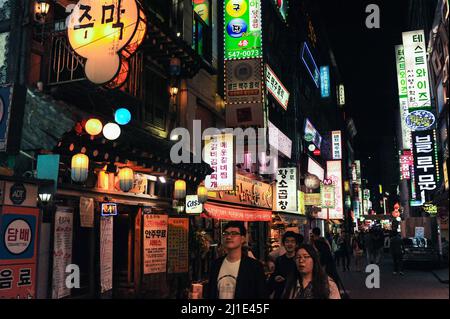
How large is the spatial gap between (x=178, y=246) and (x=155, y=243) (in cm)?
120

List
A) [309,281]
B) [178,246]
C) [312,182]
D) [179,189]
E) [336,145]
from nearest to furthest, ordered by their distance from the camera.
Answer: [309,281] → [178,246] → [179,189] → [312,182] → [336,145]

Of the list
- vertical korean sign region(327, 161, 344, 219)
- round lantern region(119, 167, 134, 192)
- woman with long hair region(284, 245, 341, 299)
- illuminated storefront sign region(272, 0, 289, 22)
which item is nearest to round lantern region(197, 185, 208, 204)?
round lantern region(119, 167, 134, 192)

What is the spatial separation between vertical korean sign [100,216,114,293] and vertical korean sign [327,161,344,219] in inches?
1184

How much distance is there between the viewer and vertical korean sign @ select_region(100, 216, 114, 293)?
11516 millimetres

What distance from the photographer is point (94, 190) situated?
11.7 metres

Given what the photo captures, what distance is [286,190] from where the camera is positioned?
85.3ft

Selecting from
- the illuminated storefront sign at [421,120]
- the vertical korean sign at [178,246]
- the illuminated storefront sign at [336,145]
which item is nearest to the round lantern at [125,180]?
the vertical korean sign at [178,246]

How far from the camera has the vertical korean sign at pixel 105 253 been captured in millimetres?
11516

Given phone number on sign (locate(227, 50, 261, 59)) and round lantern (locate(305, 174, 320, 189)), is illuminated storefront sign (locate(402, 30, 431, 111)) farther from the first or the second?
phone number on sign (locate(227, 50, 261, 59))

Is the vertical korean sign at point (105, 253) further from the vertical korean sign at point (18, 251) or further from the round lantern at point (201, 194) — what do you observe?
the round lantern at point (201, 194)

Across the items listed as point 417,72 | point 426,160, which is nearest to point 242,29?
point 417,72

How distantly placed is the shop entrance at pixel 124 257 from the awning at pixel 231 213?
10.6 ft

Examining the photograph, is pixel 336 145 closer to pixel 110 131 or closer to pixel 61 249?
pixel 110 131

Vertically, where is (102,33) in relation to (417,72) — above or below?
below
